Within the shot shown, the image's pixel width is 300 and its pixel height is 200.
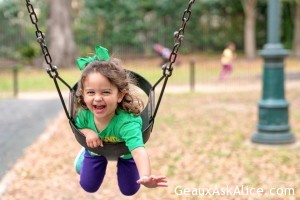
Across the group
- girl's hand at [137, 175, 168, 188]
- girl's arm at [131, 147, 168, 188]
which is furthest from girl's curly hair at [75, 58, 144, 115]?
girl's hand at [137, 175, 168, 188]

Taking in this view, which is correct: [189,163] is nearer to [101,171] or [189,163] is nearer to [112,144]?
[101,171]

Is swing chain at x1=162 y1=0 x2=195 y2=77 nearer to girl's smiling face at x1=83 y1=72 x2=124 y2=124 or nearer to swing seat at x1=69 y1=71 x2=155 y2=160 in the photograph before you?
swing seat at x1=69 y1=71 x2=155 y2=160

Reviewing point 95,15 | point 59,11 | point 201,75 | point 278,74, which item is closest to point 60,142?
point 278,74

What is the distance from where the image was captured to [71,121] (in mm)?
3232

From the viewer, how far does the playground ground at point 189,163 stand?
203 inches

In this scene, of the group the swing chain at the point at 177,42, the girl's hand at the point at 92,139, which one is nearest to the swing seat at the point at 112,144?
the girl's hand at the point at 92,139

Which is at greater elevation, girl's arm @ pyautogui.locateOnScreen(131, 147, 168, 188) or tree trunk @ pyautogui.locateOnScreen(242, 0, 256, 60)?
tree trunk @ pyautogui.locateOnScreen(242, 0, 256, 60)

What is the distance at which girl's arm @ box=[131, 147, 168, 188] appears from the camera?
2.59 m

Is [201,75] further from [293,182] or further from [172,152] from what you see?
[293,182]

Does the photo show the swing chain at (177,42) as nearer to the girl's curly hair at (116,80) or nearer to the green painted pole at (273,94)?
the girl's curly hair at (116,80)

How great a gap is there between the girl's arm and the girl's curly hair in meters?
0.32

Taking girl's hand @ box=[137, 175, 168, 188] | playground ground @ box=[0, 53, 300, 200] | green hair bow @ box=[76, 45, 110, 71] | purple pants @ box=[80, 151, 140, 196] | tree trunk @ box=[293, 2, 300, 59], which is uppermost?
tree trunk @ box=[293, 2, 300, 59]

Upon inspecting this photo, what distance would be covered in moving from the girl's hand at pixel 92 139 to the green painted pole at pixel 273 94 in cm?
466

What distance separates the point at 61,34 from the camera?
81.8ft
